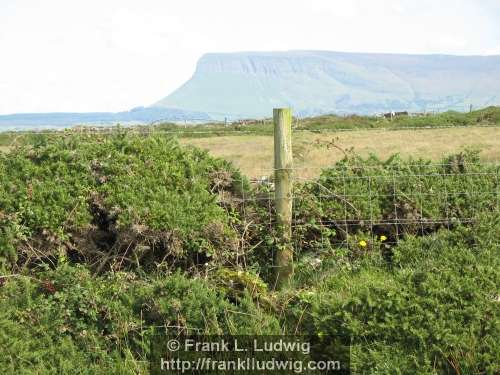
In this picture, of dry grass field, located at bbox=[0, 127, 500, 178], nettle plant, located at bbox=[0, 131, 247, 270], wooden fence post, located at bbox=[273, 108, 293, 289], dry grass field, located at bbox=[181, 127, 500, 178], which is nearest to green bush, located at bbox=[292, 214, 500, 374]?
wooden fence post, located at bbox=[273, 108, 293, 289]

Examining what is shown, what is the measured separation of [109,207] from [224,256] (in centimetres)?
132

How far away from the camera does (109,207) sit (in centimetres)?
710

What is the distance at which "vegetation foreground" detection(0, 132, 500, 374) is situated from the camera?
550 centimetres

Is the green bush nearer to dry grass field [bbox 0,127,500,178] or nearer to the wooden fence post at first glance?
the wooden fence post

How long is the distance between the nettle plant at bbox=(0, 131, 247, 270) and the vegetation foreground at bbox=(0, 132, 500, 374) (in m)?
0.02

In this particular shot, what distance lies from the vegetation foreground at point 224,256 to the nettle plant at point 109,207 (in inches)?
0.7

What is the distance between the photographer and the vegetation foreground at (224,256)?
217 inches

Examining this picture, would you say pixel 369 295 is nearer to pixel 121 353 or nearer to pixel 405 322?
pixel 405 322

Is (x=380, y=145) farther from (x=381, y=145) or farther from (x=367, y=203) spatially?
(x=367, y=203)

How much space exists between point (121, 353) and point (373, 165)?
12.3 ft

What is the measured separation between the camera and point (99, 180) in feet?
23.8

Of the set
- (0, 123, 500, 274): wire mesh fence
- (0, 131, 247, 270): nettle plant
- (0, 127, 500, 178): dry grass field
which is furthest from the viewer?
(0, 127, 500, 178): dry grass field

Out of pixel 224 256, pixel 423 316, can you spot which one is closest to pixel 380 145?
pixel 224 256

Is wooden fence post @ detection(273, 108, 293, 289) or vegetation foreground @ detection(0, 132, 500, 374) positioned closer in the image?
vegetation foreground @ detection(0, 132, 500, 374)
